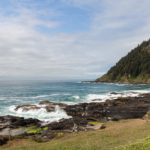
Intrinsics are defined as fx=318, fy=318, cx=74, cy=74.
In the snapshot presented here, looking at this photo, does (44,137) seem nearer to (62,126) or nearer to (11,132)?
(11,132)

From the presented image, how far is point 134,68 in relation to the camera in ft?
537

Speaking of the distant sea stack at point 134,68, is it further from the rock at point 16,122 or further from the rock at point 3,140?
the rock at point 3,140

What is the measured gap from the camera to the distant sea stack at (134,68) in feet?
521

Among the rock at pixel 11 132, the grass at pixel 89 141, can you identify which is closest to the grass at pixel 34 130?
the rock at pixel 11 132

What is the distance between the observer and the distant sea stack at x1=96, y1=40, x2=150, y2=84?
158750 millimetres

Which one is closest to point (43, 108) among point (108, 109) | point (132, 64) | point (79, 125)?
point (108, 109)

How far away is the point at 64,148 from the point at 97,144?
216cm

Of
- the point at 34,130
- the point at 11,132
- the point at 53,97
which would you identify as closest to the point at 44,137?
the point at 34,130

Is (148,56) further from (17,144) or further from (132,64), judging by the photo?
(17,144)

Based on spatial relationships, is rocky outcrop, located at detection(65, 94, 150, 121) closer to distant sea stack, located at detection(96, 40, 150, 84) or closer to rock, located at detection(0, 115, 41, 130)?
rock, located at detection(0, 115, 41, 130)

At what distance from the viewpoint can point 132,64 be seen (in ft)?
551

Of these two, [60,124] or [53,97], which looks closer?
[60,124]

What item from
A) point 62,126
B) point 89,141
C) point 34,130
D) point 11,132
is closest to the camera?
point 89,141

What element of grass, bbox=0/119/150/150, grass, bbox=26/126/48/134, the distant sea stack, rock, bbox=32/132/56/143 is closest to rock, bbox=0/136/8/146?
grass, bbox=0/119/150/150
